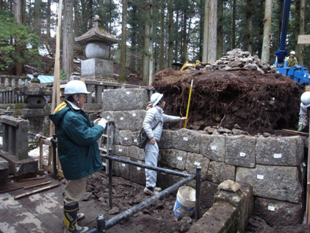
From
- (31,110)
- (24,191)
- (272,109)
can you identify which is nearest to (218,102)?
(272,109)

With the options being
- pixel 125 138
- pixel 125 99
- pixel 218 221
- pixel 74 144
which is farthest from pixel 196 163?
pixel 74 144

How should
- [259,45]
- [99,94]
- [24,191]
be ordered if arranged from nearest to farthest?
1. [24,191]
2. [99,94]
3. [259,45]

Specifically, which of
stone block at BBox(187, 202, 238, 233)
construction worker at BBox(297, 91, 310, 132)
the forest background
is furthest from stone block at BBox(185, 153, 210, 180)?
the forest background

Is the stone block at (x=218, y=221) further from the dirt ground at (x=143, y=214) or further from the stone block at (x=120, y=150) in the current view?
the stone block at (x=120, y=150)

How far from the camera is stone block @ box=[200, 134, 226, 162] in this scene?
3.83 meters

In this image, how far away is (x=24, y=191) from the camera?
3.78 meters

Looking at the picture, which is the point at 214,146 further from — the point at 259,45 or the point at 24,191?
the point at 259,45

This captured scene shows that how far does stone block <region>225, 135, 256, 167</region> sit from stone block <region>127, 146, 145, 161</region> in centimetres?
202

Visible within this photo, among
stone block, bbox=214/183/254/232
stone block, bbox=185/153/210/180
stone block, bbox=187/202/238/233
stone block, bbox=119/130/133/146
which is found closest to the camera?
stone block, bbox=187/202/238/233

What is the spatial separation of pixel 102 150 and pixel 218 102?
10.6 feet

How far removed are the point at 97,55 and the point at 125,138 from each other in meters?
3.53

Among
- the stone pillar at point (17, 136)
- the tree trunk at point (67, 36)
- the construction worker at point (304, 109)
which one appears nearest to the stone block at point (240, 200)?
the construction worker at point (304, 109)

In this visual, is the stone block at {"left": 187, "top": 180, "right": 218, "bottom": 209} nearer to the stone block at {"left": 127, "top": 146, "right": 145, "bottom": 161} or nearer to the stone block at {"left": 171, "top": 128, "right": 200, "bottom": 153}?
the stone block at {"left": 171, "top": 128, "right": 200, "bottom": 153}

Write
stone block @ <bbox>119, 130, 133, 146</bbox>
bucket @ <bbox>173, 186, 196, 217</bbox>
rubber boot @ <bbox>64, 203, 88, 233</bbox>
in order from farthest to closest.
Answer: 1. stone block @ <bbox>119, 130, 133, 146</bbox>
2. bucket @ <bbox>173, 186, 196, 217</bbox>
3. rubber boot @ <bbox>64, 203, 88, 233</bbox>
